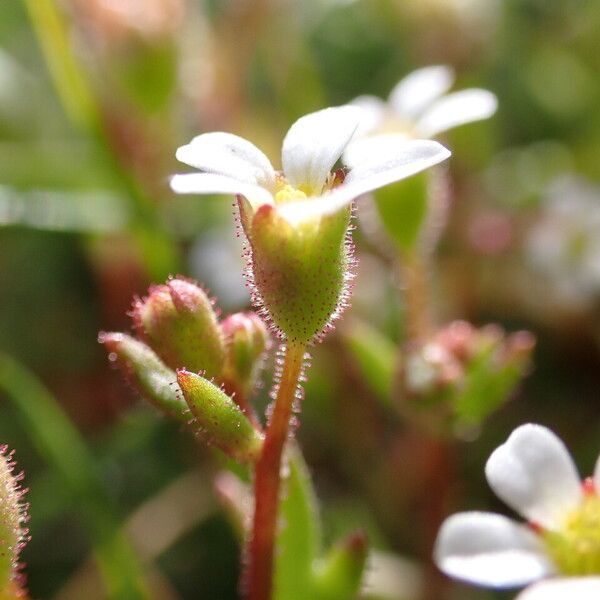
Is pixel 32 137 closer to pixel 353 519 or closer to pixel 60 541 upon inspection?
pixel 60 541

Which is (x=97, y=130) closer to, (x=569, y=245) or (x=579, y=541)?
(x=569, y=245)

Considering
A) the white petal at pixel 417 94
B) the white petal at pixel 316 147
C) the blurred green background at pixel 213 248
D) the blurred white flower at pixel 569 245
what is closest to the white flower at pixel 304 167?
the white petal at pixel 316 147

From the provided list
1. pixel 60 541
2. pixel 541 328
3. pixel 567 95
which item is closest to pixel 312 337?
pixel 60 541

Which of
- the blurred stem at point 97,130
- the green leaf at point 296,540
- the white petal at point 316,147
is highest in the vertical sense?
the blurred stem at point 97,130

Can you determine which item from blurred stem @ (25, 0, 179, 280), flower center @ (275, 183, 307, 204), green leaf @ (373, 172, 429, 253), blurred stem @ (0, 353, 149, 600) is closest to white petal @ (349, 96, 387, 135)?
green leaf @ (373, 172, 429, 253)

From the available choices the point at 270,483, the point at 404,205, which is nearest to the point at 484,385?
the point at 404,205

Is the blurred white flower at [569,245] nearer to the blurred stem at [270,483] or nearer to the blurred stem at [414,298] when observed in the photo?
the blurred stem at [414,298]

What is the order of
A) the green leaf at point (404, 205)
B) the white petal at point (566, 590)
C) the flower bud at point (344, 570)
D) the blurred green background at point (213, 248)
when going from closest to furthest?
the white petal at point (566, 590) < the flower bud at point (344, 570) < the green leaf at point (404, 205) < the blurred green background at point (213, 248)
